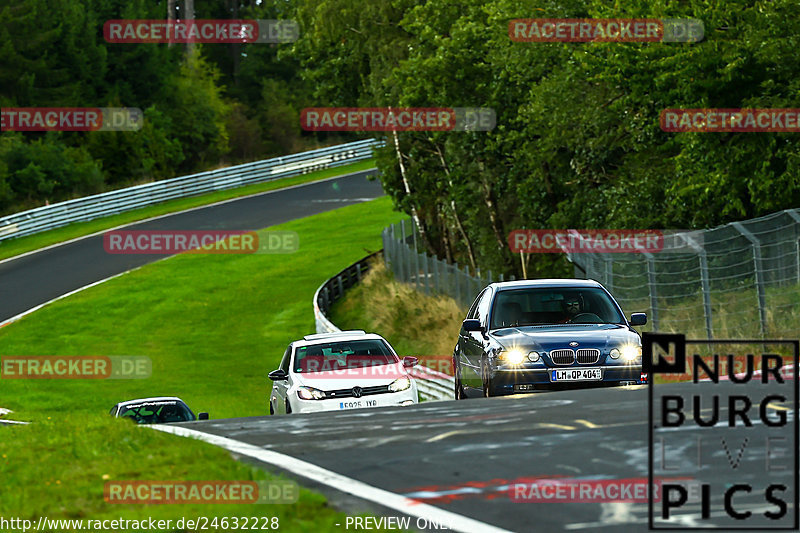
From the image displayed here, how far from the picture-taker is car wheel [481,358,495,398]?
14.6 metres

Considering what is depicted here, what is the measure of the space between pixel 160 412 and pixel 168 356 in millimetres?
20912

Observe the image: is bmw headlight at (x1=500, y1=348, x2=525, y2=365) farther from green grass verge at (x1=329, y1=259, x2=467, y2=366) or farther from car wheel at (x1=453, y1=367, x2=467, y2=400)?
green grass verge at (x1=329, y1=259, x2=467, y2=366)

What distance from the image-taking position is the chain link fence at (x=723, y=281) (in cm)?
1916

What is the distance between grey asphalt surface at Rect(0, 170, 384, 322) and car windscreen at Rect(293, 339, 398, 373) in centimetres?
2882

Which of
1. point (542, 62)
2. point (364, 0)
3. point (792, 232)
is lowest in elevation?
point (792, 232)

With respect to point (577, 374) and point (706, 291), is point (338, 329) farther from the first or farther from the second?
point (577, 374)

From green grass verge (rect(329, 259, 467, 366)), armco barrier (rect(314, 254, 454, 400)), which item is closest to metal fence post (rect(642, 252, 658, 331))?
armco barrier (rect(314, 254, 454, 400))

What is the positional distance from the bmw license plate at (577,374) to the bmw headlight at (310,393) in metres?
4.58

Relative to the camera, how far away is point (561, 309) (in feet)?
52.2

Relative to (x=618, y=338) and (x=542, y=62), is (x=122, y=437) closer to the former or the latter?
(x=618, y=338)

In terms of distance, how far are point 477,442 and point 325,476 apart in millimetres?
1510

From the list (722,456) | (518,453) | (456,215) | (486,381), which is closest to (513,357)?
(486,381)

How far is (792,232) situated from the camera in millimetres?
18891

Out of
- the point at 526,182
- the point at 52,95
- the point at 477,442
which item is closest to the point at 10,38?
the point at 52,95
